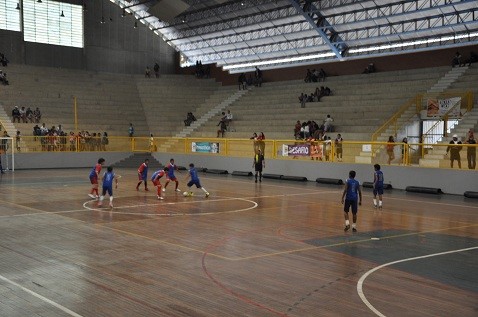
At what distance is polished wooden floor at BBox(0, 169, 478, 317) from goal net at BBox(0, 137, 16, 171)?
16.8 meters

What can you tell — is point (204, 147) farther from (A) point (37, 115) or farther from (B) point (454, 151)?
(B) point (454, 151)

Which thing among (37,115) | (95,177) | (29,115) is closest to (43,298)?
(95,177)

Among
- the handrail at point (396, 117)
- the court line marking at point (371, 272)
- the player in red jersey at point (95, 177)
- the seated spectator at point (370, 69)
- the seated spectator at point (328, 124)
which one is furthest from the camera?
the seated spectator at point (370, 69)

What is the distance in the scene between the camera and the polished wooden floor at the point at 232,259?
29.1ft

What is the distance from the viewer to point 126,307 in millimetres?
8602

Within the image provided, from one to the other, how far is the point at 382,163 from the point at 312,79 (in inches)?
810

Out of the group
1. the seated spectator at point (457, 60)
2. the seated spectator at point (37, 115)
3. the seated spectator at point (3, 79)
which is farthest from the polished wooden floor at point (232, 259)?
the seated spectator at point (3, 79)

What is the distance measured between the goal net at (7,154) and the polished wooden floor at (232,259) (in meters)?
16.8

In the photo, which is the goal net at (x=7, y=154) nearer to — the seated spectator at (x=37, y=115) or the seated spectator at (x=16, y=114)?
the seated spectator at (x=16, y=114)

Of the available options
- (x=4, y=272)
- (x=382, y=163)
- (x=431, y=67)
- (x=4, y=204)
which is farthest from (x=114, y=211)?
(x=431, y=67)

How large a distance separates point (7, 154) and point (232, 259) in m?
30.3

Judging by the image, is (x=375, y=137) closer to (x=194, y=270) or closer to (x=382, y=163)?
(x=382, y=163)

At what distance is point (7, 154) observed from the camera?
125ft

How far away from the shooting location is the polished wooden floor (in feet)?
29.1
